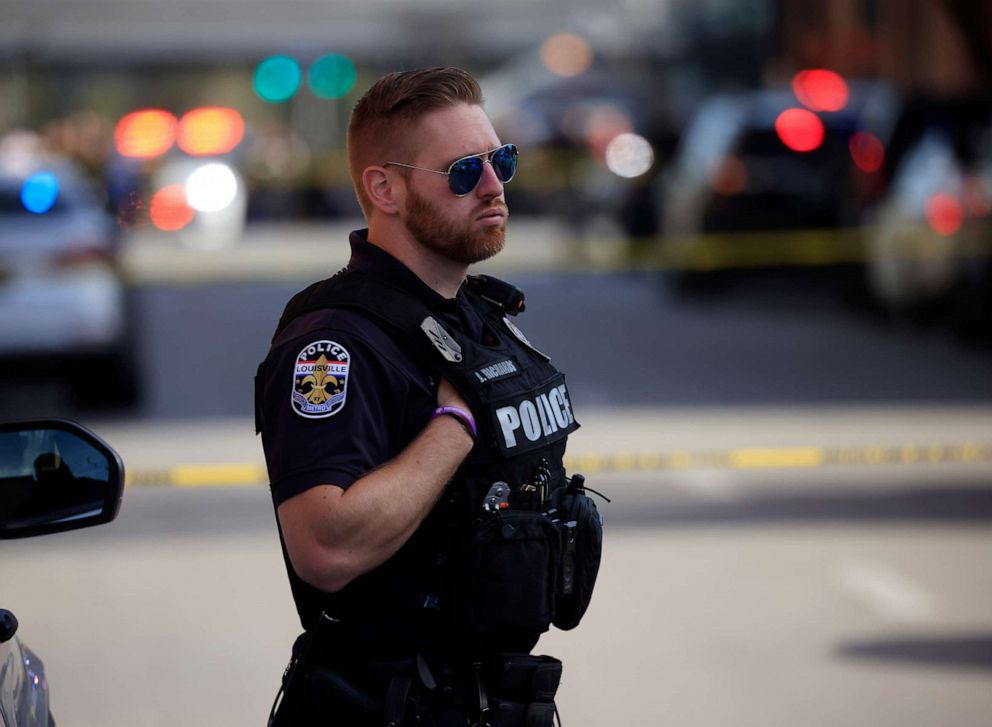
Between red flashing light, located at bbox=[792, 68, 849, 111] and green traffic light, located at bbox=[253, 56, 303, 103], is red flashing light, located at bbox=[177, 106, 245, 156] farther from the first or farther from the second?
red flashing light, located at bbox=[792, 68, 849, 111]

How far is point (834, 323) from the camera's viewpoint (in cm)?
1627

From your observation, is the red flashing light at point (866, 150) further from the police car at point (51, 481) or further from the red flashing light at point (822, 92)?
the police car at point (51, 481)

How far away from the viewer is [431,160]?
8.60ft

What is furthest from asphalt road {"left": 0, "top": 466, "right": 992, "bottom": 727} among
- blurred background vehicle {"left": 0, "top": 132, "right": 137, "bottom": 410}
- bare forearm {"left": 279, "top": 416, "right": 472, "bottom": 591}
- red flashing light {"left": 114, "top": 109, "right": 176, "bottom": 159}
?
red flashing light {"left": 114, "top": 109, "right": 176, "bottom": 159}

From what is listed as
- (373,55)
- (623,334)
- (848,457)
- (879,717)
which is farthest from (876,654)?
(373,55)

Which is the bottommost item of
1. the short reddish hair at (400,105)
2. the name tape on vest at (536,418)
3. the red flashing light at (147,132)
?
the name tape on vest at (536,418)

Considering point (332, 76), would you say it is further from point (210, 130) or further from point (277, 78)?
point (210, 130)

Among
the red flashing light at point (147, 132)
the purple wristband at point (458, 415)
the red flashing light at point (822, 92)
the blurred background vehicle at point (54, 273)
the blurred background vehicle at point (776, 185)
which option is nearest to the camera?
the purple wristband at point (458, 415)

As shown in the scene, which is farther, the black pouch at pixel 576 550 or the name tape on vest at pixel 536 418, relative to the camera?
the black pouch at pixel 576 550

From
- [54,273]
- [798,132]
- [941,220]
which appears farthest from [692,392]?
[798,132]

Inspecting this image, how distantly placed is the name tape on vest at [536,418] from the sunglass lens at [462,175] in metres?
0.35

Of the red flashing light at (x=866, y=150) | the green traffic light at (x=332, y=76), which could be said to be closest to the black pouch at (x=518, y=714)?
the red flashing light at (x=866, y=150)

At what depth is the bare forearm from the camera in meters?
2.39

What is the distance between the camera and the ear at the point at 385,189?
2.65 meters
